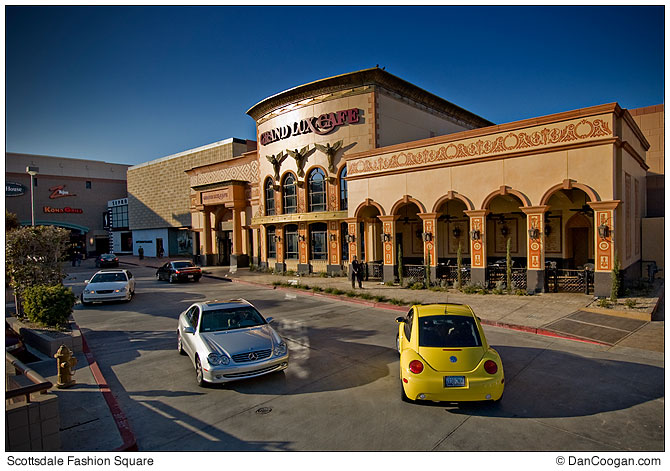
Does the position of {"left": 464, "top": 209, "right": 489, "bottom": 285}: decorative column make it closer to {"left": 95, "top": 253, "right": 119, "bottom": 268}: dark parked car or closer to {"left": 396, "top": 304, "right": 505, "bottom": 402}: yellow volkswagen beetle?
{"left": 396, "top": 304, "right": 505, "bottom": 402}: yellow volkswagen beetle

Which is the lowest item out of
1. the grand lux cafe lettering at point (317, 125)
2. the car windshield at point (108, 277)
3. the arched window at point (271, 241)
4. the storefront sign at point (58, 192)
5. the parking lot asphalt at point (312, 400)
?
the parking lot asphalt at point (312, 400)

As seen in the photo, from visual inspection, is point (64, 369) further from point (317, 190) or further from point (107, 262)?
point (107, 262)

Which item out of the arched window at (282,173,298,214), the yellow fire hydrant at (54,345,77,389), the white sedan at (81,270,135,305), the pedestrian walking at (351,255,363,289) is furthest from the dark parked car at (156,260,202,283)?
the yellow fire hydrant at (54,345,77,389)

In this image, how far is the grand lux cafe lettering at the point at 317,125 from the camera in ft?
83.9

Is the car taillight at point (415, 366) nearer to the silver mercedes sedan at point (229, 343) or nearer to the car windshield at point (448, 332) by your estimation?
the car windshield at point (448, 332)

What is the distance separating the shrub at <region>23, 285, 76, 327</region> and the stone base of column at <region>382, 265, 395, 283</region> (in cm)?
1464

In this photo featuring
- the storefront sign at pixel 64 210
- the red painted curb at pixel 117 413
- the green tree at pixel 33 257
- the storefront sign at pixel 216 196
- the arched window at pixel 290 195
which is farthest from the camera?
the storefront sign at pixel 64 210

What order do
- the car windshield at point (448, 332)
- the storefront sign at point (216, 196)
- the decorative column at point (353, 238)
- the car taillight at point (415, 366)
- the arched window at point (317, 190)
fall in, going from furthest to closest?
the storefront sign at point (216, 196)
the arched window at point (317, 190)
the decorative column at point (353, 238)
the car windshield at point (448, 332)
the car taillight at point (415, 366)

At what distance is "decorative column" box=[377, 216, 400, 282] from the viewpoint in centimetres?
2194

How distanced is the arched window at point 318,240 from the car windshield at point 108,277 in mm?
12111

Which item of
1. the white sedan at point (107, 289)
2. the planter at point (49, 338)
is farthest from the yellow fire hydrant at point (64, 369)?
the white sedan at point (107, 289)
